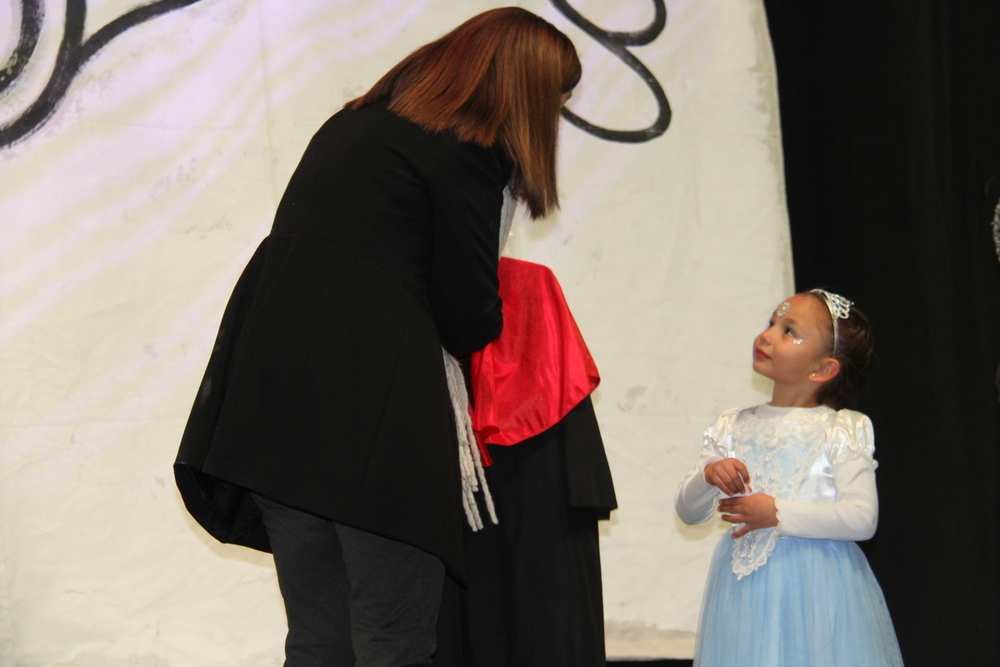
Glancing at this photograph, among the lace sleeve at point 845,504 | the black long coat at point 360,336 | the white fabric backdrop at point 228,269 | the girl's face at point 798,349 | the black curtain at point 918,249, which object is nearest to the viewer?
the black long coat at point 360,336

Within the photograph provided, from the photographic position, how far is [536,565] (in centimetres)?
149

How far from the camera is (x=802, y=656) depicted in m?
1.43

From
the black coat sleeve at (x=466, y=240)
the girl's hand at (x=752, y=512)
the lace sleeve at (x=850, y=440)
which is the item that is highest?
the black coat sleeve at (x=466, y=240)

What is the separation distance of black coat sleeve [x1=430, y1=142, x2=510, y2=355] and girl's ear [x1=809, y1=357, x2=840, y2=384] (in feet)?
2.14

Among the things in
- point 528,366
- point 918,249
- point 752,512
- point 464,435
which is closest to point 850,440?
point 752,512

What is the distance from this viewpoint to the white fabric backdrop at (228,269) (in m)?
2.05

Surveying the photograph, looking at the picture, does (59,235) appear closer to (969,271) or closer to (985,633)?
(969,271)

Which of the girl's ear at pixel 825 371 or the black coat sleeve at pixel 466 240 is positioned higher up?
the black coat sleeve at pixel 466 240

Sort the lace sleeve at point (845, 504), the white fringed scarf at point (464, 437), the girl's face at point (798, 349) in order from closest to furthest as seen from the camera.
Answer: the white fringed scarf at point (464, 437)
the lace sleeve at point (845, 504)
the girl's face at point (798, 349)

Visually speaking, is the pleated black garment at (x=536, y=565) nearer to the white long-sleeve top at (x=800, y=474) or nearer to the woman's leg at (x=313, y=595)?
the white long-sleeve top at (x=800, y=474)

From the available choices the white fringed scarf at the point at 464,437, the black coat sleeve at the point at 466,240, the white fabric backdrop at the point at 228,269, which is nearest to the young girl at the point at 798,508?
the white fringed scarf at the point at 464,437

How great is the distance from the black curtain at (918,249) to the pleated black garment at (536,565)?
2.88 ft

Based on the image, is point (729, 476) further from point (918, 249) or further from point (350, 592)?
point (918, 249)

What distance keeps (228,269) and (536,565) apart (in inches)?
42.6
